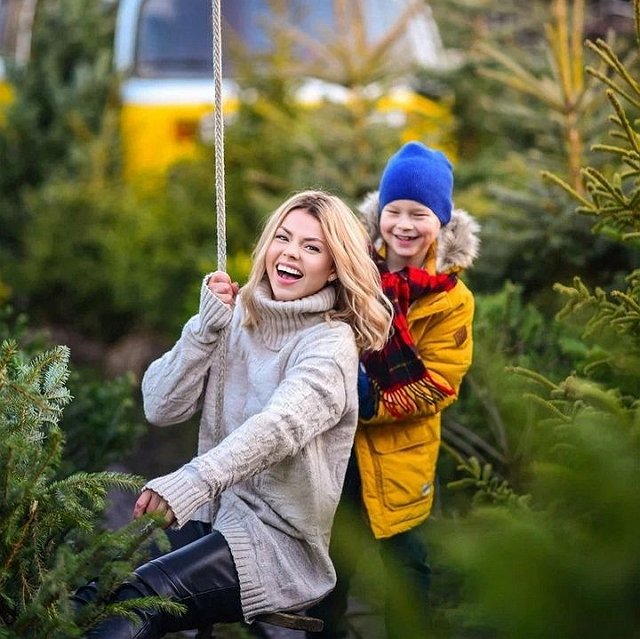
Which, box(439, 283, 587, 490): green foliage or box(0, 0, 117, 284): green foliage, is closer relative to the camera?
box(439, 283, 587, 490): green foliage

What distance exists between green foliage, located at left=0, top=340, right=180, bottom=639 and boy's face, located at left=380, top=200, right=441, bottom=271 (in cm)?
125

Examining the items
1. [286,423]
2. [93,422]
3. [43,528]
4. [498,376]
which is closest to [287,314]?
[286,423]

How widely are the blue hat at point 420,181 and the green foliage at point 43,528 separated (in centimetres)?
132

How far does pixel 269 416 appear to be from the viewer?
2838mm

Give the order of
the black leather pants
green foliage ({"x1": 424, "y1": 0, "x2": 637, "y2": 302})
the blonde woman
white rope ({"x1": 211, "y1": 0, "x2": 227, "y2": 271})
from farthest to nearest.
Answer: green foliage ({"x1": 424, "y1": 0, "x2": 637, "y2": 302}) < white rope ({"x1": 211, "y1": 0, "x2": 227, "y2": 271}) < the blonde woman < the black leather pants

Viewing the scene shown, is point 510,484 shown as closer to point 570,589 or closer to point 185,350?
point 185,350

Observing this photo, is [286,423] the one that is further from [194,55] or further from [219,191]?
[194,55]

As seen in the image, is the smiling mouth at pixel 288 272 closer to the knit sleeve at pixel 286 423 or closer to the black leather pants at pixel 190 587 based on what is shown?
the knit sleeve at pixel 286 423

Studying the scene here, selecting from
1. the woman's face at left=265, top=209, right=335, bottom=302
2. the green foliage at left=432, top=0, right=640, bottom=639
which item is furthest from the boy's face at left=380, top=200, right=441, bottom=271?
the green foliage at left=432, top=0, right=640, bottom=639

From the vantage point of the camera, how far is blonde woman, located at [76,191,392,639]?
281 centimetres

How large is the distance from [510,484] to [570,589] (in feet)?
9.05

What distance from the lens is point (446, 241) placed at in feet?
12.3

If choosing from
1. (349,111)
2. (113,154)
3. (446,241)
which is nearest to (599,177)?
(446,241)

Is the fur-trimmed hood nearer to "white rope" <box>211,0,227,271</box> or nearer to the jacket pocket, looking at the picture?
the jacket pocket
